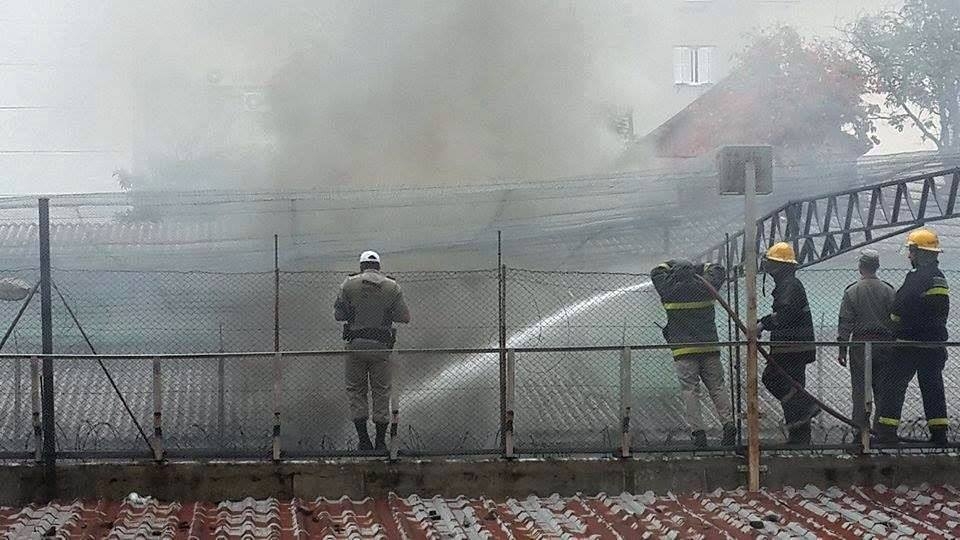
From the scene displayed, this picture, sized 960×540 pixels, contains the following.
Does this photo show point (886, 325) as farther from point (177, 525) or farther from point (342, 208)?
point (342, 208)

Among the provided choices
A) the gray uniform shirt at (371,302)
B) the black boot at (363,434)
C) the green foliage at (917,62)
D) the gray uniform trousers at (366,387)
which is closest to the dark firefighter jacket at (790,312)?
the gray uniform shirt at (371,302)

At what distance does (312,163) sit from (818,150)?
38.7ft

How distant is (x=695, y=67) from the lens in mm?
29109

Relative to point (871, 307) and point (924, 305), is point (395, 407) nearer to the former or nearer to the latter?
point (871, 307)

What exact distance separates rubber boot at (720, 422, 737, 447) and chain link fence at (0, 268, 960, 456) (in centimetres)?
15

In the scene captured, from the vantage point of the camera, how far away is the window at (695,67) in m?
27.4

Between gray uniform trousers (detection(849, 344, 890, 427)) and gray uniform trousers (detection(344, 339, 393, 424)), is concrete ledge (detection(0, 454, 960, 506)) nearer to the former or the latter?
gray uniform trousers (detection(849, 344, 890, 427))

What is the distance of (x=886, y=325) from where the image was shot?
1022cm

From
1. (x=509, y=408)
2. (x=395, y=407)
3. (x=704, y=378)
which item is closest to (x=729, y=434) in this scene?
(x=704, y=378)

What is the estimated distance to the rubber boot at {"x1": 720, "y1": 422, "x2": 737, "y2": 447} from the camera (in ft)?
31.7

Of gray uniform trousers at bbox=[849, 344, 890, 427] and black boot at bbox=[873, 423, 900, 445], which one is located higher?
gray uniform trousers at bbox=[849, 344, 890, 427]

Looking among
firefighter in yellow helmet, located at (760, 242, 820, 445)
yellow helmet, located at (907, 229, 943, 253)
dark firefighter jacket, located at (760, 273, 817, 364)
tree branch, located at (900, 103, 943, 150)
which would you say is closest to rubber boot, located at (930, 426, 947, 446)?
firefighter in yellow helmet, located at (760, 242, 820, 445)

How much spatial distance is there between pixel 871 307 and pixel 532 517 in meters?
3.63

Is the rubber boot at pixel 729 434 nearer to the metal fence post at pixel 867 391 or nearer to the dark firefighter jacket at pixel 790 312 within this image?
the dark firefighter jacket at pixel 790 312
